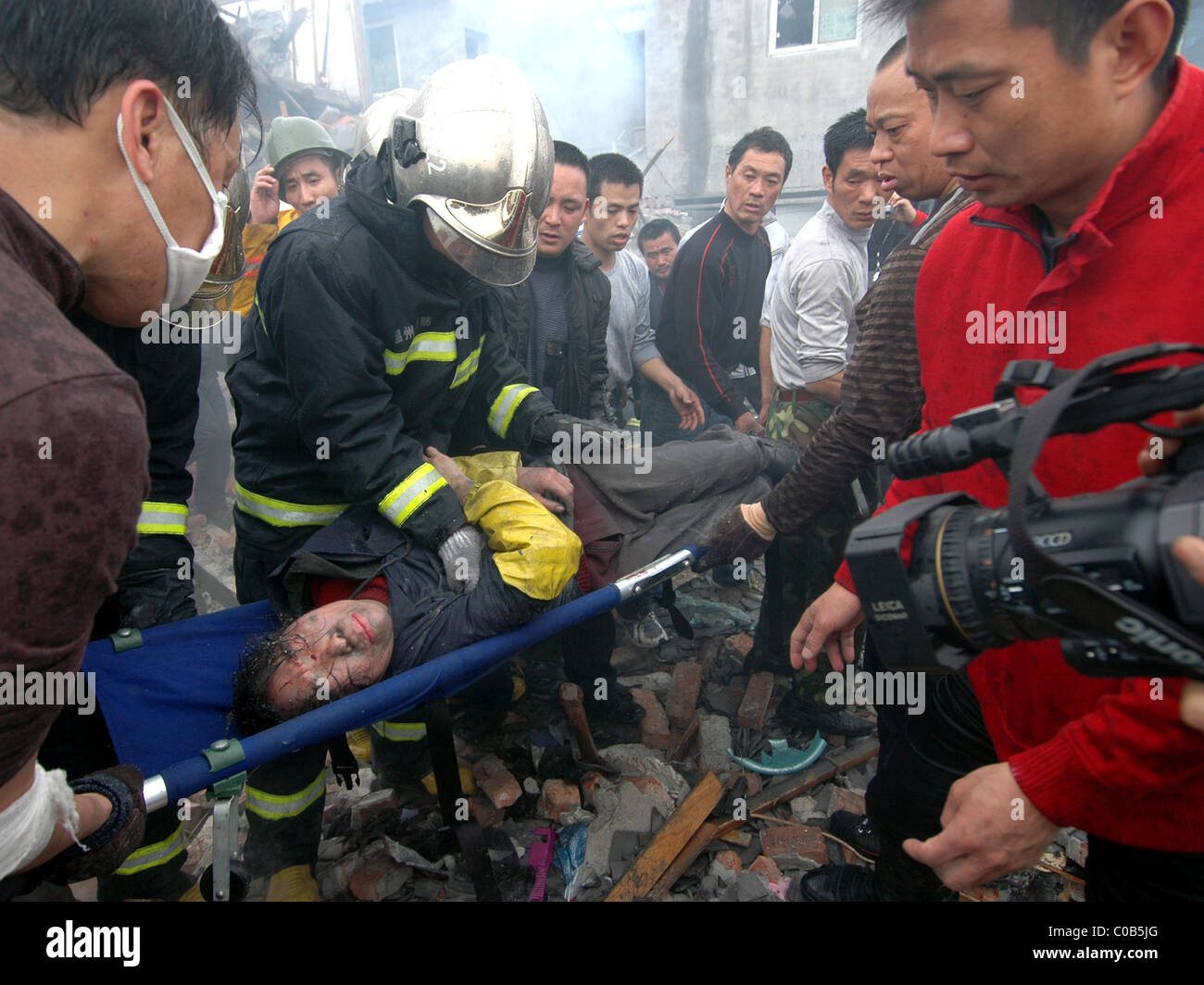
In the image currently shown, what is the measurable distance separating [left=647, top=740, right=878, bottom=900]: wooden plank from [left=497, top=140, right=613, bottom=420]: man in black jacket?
84.6 inches

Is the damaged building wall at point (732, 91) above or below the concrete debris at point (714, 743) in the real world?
above

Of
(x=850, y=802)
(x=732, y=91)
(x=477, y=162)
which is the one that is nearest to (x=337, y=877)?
(x=850, y=802)

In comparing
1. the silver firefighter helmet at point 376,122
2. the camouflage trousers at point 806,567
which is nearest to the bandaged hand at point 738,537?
the camouflage trousers at point 806,567

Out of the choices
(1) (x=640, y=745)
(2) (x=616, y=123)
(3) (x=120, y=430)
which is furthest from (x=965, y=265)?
(2) (x=616, y=123)

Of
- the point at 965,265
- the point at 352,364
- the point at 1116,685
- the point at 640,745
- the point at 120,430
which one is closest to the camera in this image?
Answer: the point at 120,430

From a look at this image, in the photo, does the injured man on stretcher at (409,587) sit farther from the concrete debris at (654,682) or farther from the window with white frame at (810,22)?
the window with white frame at (810,22)

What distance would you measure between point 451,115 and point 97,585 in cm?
198

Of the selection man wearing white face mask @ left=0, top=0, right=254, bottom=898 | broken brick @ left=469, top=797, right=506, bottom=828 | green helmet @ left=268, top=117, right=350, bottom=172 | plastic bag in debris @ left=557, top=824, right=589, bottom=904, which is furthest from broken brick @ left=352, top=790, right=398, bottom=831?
green helmet @ left=268, top=117, right=350, bottom=172

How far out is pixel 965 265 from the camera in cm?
156

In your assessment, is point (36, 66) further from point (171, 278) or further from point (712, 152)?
point (712, 152)

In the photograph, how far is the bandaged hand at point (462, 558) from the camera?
2381 millimetres

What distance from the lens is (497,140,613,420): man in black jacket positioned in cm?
381

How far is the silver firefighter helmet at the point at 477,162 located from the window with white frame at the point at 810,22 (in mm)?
13692

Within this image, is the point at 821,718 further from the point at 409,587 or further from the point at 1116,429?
the point at 1116,429
